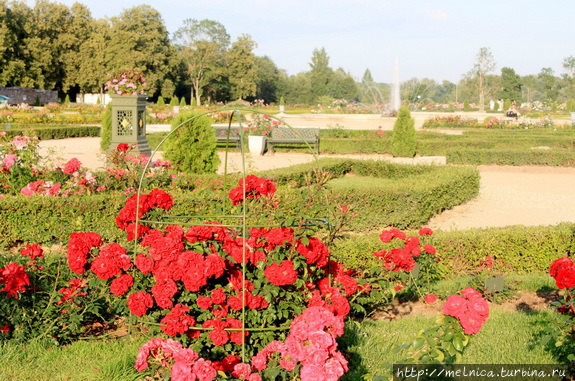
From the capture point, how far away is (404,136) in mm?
14922

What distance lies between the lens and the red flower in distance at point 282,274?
2.80 m

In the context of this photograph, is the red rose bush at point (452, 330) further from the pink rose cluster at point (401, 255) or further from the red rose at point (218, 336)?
the pink rose cluster at point (401, 255)

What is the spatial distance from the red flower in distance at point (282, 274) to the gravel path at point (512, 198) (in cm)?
359

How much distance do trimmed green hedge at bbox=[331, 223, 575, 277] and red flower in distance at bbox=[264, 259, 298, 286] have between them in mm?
2209

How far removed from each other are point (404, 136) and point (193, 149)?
274 inches

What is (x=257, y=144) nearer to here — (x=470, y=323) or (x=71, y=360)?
(x=71, y=360)

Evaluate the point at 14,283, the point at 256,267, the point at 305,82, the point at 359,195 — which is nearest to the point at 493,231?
the point at 359,195

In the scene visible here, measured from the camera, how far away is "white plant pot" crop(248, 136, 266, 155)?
1563 cm

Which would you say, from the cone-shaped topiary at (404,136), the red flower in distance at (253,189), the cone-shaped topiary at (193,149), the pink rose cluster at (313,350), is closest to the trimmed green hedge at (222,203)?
the red flower in distance at (253,189)

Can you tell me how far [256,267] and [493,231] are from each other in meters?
3.07

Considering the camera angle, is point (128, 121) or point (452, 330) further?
point (128, 121)

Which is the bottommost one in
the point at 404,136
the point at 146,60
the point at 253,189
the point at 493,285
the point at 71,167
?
the point at 493,285

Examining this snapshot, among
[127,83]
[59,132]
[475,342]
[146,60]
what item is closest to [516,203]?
[475,342]

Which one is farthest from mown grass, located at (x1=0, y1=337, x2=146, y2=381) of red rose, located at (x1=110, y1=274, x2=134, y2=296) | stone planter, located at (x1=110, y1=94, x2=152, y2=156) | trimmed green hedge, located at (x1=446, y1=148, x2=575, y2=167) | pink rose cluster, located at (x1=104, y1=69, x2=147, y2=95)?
trimmed green hedge, located at (x1=446, y1=148, x2=575, y2=167)
